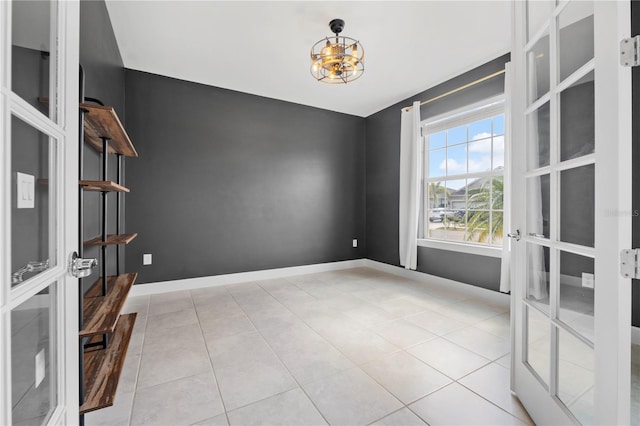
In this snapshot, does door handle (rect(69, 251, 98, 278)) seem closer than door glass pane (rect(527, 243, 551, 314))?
Yes

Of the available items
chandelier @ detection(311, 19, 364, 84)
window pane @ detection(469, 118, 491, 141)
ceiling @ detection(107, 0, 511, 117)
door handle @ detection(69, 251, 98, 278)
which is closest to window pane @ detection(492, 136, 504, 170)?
window pane @ detection(469, 118, 491, 141)

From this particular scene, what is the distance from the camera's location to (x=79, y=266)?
0.93 m

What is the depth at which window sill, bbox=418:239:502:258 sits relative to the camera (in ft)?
10.5

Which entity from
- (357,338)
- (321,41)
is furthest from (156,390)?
(321,41)

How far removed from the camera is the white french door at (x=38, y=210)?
610mm

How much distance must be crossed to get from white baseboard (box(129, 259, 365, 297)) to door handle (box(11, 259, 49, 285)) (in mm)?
2614

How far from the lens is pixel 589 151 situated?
3.38 ft

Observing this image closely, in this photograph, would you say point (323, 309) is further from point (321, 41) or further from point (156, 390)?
point (321, 41)

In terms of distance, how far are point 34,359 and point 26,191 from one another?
47 centimetres

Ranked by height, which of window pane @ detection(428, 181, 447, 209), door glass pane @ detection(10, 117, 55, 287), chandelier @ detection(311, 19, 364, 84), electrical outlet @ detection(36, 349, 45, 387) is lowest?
electrical outlet @ detection(36, 349, 45, 387)

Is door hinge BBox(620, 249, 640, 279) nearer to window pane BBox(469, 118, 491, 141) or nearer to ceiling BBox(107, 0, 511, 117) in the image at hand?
ceiling BBox(107, 0, 511, 117)

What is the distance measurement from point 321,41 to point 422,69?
143 cm

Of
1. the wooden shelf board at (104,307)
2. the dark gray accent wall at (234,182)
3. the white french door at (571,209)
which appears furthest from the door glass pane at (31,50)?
the dark gray accent wall at (234,182)

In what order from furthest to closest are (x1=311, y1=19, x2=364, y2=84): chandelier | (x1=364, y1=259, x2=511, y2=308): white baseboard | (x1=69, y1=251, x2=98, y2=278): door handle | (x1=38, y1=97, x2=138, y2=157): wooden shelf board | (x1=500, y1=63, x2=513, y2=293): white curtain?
(x1=364, y1=259, x2=511, y2=308): white baseboard → (x1=500, y1=63, x2=513, y2=293): white curtain → (x1=311, y1=19, x2=364, y2=84): chandelier → (x1=38, y1=97, x2=138, y2=157): wooden shelf board → (x1=69, y1=251, x2=98, y2=278): door handle
